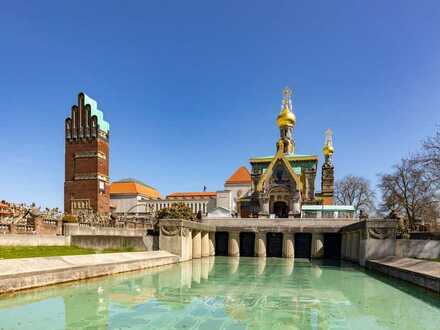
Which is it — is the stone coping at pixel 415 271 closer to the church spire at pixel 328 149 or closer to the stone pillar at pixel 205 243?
the stone pillar at pixel 205 243

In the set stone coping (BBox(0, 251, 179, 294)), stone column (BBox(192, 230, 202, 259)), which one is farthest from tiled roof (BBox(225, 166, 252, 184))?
stone coping (BBox(0, 251, 179, 294))

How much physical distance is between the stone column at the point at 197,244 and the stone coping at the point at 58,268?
12169 mm

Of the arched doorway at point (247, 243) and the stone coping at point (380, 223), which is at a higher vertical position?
the stone coping at point (380, 223)

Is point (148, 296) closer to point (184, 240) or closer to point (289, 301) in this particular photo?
point (289, 301)

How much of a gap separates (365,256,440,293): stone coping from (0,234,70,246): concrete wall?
2375 centimetres

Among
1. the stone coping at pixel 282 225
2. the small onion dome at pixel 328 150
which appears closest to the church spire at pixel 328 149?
the small onion dome at pixel 328 150

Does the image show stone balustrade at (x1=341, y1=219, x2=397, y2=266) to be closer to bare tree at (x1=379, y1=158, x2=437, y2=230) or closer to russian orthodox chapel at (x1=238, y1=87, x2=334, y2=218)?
bare tree at (x1=379, y1=158, x2=437, y2=230)

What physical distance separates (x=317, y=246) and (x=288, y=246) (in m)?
3.31

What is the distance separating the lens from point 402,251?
92.0ft

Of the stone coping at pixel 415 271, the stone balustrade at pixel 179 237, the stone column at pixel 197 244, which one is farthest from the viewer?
the stone column at pixel 197 244

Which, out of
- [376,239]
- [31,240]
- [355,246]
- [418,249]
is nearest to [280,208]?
[355,246]

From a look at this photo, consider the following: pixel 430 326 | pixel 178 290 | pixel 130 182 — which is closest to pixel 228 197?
pixel 130 182

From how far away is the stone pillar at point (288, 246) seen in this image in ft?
146

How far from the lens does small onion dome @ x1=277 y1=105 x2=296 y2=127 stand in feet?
271
